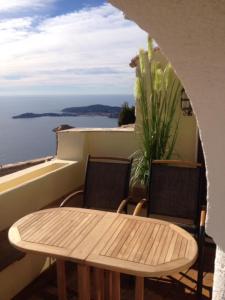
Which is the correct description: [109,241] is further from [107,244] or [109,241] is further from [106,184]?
[106,184]

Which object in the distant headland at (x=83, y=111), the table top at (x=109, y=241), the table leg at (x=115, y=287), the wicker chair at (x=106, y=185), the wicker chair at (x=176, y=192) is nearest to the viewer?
the table top at (x=109, y=241)

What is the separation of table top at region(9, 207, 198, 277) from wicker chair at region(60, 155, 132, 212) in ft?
2.24

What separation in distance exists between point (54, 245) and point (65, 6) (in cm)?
267

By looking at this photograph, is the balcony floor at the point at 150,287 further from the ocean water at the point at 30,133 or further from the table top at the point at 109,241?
the ocean water at the point at 30,133

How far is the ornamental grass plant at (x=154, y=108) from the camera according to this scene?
366 cm

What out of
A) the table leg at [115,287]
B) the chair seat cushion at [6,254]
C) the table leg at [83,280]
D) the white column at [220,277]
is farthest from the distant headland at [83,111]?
the white column at [220,277]

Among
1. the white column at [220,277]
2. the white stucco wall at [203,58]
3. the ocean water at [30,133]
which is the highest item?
the white stucco wall at [203,58]

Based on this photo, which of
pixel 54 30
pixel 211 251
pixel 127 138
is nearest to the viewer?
pixel 211 251

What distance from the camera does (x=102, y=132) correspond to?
400cm

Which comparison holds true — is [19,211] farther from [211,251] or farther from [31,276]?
[211,251]

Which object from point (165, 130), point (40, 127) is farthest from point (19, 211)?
point (40, 127)

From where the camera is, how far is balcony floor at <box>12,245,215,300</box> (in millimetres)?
2650

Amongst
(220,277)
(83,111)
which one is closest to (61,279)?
(220,277)

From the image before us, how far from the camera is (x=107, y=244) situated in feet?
6.48
